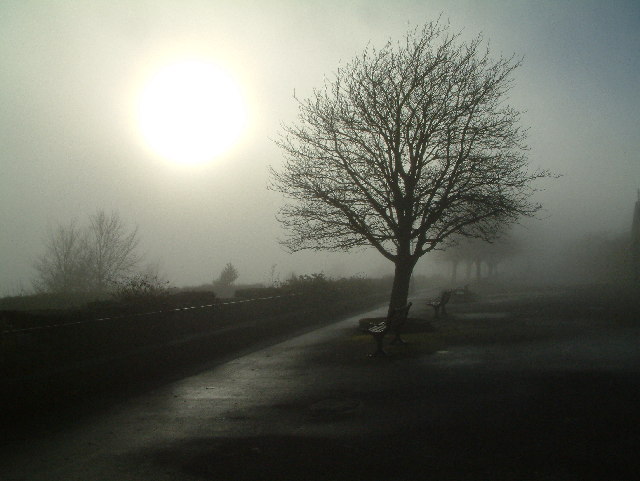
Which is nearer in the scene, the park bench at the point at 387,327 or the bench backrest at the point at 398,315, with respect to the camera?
the park bench at the point at 387,327

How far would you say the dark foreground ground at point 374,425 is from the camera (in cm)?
591

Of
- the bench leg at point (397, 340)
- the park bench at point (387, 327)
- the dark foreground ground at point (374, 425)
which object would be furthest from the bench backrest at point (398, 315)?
the dark foreground ground at point (374, 425)

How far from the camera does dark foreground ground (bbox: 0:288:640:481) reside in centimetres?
591

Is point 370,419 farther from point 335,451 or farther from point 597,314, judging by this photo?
point 597,314

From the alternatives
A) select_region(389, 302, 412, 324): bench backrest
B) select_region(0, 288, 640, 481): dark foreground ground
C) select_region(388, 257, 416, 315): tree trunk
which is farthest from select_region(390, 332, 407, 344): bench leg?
select_region(388, 257, 416, 315): tree trunk

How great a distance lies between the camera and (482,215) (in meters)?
19.7

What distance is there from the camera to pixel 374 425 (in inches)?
296

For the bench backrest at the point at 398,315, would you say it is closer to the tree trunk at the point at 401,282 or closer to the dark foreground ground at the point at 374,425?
the dark foreground ground at the point at 374,425

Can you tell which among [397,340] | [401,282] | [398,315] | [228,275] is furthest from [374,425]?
[228,275]

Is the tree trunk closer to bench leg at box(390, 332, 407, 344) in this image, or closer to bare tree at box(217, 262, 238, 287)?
bench leg at box(390, 332, 407, 344)

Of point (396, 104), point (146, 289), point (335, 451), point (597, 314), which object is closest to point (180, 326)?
point (146, 289)

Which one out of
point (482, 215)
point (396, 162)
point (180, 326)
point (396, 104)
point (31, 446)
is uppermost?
point (396, 104)

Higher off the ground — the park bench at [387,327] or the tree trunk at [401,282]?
the tree trunk at [401,282]

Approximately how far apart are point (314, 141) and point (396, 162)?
2745mm
